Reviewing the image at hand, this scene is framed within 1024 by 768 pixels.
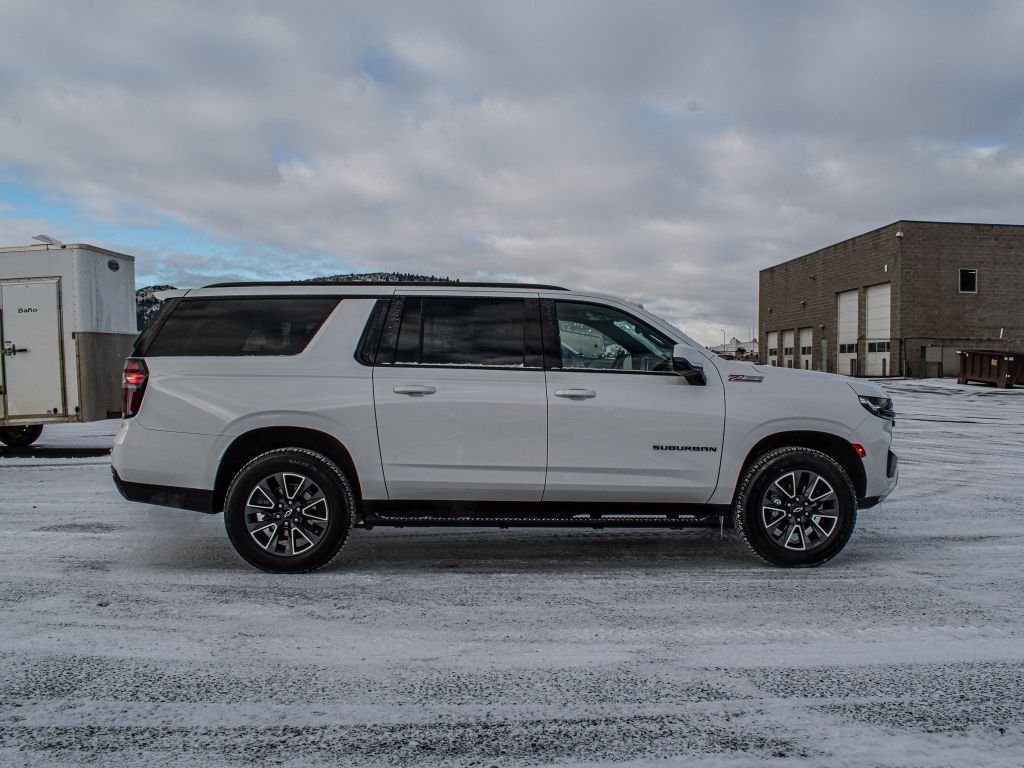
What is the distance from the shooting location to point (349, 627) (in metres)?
3.74

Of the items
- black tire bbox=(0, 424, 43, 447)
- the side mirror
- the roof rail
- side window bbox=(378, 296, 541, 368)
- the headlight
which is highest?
the roof rail

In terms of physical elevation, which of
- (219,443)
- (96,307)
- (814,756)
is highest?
(96,307)

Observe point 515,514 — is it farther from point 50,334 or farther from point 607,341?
point 50,334

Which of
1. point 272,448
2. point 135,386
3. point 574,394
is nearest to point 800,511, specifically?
point 574,394

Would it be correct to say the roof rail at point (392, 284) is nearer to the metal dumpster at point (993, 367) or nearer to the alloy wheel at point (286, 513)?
the alloy wheel at point (286, 513)

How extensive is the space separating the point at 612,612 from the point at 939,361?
152 feet

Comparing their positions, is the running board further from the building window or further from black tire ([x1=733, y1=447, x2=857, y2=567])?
the building window

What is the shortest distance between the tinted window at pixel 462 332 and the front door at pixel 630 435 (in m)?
0.34

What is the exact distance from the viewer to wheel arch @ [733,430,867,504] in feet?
15.8

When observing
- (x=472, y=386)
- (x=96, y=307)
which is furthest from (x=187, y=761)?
(x=96, y=307)

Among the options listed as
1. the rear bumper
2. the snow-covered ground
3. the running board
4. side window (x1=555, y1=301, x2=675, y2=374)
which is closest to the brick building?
the snow-covered ground

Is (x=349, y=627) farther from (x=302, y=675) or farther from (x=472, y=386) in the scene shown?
(x=472, y=386)

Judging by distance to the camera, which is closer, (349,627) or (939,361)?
(349,627)

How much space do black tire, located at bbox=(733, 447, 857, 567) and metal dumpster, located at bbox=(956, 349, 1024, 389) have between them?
2869 centimetres
